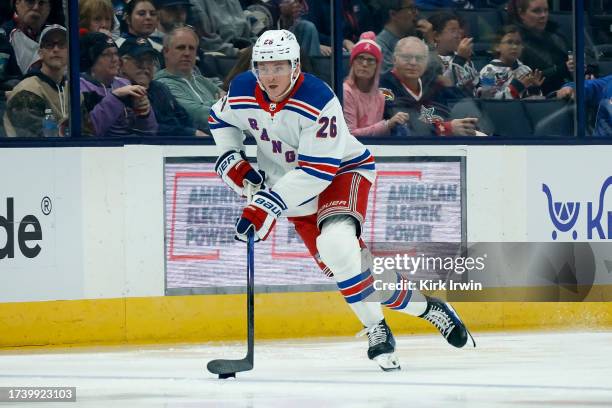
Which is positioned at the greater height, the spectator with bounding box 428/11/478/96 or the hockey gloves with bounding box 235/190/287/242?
the spectator with bounding box 428/11/478/96

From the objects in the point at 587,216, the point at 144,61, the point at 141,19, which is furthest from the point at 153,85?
the point at 587,216

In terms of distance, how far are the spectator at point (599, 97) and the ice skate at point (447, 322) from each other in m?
2.09

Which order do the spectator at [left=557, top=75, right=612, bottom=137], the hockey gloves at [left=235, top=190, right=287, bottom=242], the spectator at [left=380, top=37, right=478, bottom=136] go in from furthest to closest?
the spectator at [left=557, top=75, right=612, bottom=137] < the spectator at [left=380, top=37, right=478, bottom=136] < the hockey gloves at [left=235, top=190, right=287, bottom=242]

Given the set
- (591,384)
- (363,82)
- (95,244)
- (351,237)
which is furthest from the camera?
(363,82)

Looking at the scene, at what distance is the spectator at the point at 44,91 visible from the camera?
725cm

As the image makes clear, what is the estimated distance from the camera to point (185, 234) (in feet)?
24.6

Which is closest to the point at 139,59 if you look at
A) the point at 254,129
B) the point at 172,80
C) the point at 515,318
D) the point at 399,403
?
the point at 172,80

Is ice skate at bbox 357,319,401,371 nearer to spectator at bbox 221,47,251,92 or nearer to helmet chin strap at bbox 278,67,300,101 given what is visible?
helmet chin strap at bbox 278,67,300,101

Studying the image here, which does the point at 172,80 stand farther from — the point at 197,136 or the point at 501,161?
the point at 501,161

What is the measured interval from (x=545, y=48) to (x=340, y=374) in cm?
291

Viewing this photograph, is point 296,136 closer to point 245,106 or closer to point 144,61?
point 245,106

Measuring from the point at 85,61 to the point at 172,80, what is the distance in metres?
0.48

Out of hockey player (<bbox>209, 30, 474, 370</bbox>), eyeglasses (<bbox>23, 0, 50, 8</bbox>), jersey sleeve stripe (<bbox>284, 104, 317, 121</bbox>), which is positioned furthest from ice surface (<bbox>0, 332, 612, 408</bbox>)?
eyeglasses (<bbox>23, 0, 50, 8</bbox>)

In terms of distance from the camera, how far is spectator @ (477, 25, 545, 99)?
804 centimetres
